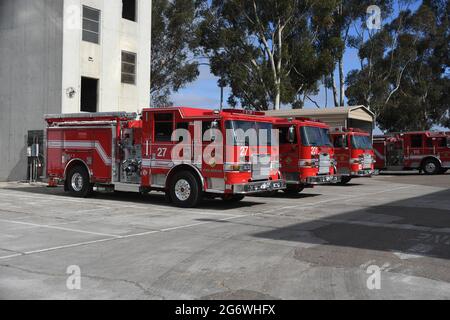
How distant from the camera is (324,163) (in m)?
17.7

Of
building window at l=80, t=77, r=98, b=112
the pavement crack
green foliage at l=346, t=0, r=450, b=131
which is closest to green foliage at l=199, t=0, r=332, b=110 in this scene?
green foliage at l=346, t=0, r=450, b=131

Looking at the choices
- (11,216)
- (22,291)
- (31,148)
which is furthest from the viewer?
(31,148)

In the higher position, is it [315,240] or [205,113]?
[205,113]

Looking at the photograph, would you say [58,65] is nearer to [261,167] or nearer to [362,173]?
[261,167]

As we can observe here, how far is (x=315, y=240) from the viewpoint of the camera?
Answer: 29.9 ft

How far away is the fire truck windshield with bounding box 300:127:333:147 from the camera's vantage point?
672 inches

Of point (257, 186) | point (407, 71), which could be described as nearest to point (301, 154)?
point (257, 186)

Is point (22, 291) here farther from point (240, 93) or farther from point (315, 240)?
point (240, 93)

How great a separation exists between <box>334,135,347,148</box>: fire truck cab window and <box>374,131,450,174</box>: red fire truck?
9.95 m

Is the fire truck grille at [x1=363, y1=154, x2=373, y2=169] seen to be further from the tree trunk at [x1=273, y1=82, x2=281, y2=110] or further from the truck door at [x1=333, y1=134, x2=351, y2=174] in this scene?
the tree trunk at [x1=273, y1=82, x2=281, y2=110]

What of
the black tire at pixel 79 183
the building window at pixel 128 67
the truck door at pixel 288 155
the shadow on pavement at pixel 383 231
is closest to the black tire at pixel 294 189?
the truck door at pixel 288 155

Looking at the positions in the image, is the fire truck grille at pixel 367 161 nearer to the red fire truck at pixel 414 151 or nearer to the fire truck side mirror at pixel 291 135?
the fire truck side mirror at pixel 291 135

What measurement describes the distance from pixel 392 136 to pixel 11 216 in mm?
24879
